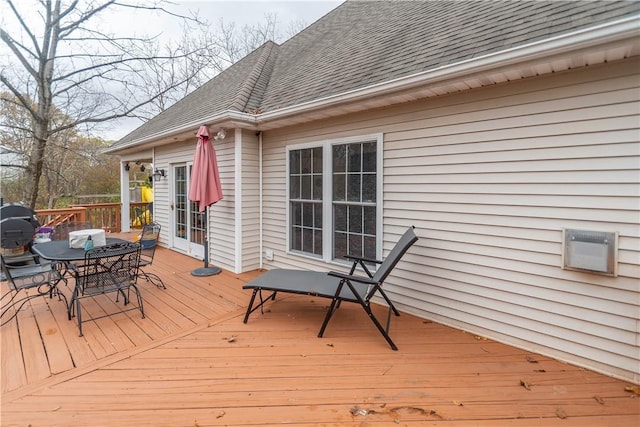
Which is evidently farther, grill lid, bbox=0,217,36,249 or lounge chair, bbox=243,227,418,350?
grill lid, bbox=0,217,36,249

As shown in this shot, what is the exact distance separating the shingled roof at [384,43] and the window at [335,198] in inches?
31.3

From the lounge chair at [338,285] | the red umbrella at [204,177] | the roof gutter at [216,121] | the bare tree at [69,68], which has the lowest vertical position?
the lounge chair at [338,285]

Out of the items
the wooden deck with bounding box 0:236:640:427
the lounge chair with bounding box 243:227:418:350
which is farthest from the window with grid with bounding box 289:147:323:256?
the wooden deck with bounding box 0:236:640:427

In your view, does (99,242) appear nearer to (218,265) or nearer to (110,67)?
(218,265)

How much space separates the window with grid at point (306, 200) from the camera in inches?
188

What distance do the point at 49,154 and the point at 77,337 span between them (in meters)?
12.8

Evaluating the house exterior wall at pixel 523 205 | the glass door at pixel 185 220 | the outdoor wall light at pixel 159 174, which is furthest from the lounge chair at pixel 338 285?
the outdoor wall light at pixel 159 174

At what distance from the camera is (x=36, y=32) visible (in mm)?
9719

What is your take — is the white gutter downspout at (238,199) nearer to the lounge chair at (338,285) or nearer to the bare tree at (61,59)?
the lounge chair at (338,285)

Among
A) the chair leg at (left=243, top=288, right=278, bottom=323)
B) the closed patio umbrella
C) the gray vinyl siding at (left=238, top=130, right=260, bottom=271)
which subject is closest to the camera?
the chair leg at (left=243, top=288, right=278, bottom=323)

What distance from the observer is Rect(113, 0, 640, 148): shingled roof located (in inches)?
113

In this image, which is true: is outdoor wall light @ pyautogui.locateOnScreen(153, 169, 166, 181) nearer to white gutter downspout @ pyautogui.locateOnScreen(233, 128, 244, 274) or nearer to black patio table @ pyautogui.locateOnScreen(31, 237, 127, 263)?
white gutter downspout @ pyautogui.locateOnScreen(233, 128, 244, 274)

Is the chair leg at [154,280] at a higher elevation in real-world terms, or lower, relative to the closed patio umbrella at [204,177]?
lower

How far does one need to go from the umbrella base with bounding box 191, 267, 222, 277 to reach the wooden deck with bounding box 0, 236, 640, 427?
1660 mm
